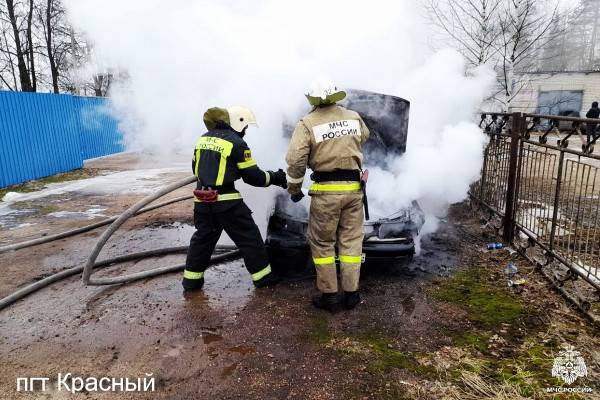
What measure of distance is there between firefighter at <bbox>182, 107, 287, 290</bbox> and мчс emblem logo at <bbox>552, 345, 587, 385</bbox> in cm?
254

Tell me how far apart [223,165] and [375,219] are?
1.65 m

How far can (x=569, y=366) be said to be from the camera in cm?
298

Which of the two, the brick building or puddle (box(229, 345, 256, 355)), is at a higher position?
the brick building

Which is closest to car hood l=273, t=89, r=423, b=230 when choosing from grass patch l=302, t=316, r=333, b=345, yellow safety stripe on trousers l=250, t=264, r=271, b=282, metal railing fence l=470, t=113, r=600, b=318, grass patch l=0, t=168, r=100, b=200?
yellow safety stripe on trousers l=250, t=264, r=271, b=282

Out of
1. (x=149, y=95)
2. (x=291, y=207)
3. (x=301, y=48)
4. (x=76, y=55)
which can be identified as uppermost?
(x=76, y=55)

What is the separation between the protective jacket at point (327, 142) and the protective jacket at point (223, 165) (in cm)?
45

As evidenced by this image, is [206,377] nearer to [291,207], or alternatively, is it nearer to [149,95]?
[291,207]

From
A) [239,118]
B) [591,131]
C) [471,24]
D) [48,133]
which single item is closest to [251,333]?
[239,118]

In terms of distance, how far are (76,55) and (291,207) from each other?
20533 millimetres

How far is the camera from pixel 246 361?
3.16 m

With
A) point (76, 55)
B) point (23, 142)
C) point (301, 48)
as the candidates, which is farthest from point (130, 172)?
point (76, 55)

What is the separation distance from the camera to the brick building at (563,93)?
23484 mm

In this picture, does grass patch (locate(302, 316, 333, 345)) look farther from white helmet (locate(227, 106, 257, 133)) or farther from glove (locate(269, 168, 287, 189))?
white helmet (locate(227, 106, 257, 133))

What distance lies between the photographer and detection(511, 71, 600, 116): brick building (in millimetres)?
23484
